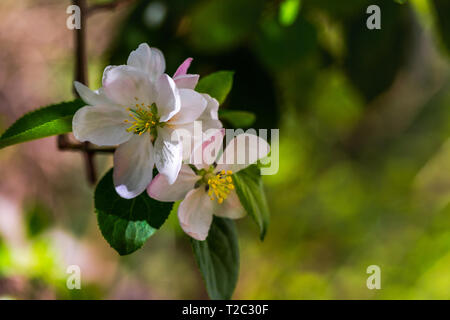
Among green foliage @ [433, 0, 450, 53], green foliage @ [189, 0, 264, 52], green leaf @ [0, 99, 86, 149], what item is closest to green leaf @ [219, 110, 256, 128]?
green leaf @ [0, 99, 86, 149]

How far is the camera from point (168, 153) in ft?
1.45

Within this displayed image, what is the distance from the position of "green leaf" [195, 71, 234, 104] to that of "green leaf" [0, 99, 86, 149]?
4.7 inches

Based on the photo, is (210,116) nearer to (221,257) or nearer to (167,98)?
(167,98)

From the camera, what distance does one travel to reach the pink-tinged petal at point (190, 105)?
0.43 meters

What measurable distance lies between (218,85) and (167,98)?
0.23 feet

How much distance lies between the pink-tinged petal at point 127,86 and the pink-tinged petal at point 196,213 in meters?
0.10

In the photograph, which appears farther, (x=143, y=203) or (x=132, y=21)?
(x=132, y=21)

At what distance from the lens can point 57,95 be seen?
1.50 m

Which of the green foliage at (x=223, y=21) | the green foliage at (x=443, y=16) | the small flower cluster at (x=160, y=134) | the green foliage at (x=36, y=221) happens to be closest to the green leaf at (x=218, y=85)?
the small flower cluster at (x=160, y=134)

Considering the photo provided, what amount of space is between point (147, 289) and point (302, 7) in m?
1.01

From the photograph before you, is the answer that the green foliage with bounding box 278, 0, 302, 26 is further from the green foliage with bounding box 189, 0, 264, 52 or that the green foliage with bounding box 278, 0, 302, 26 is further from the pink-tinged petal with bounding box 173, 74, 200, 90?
the pink-tinged petal with bounding box 173, 74, 200, 90

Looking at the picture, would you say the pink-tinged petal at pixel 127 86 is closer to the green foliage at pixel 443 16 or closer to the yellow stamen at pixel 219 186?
the yellow stamen at pixel 219 186
